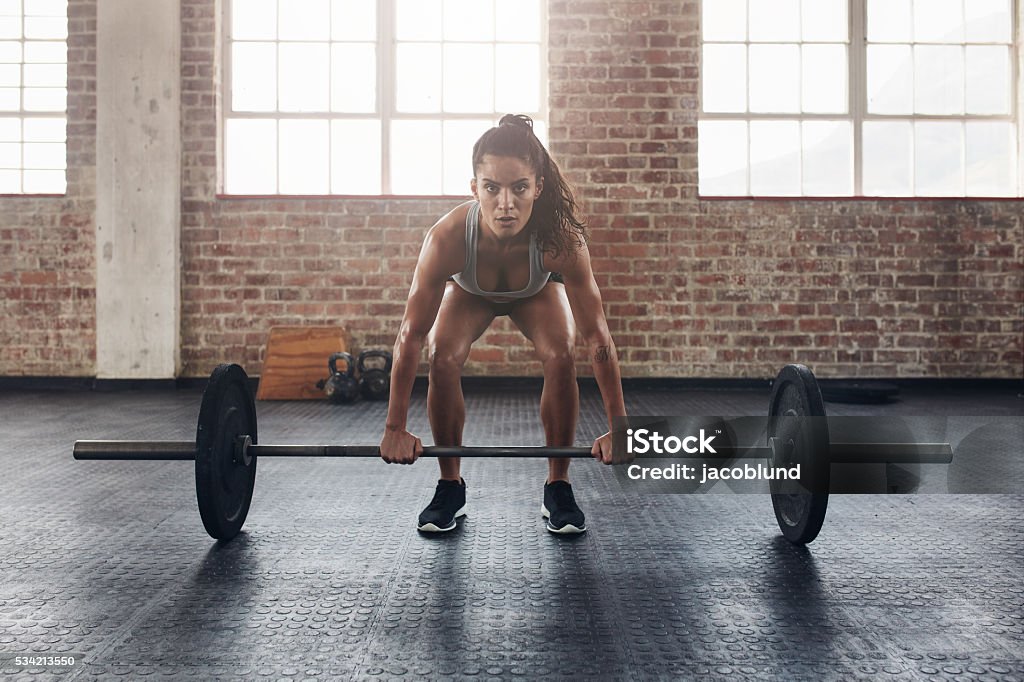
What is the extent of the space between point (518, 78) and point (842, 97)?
225 centimetres

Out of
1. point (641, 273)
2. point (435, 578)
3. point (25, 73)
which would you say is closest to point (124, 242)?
point (25, 73)

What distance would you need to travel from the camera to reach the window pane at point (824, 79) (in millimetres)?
5500

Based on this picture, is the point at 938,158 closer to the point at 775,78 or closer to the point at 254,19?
the point at 775,78

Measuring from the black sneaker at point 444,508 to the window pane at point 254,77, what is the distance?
4.21 metres

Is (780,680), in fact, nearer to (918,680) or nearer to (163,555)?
(918,680)

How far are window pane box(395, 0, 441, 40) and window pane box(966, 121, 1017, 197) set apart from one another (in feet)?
12.4

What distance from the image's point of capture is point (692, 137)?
17.8 ft

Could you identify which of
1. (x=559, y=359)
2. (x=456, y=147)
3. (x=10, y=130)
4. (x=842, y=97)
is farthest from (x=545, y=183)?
(x=10, y=130)

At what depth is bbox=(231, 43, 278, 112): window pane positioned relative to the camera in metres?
5.50

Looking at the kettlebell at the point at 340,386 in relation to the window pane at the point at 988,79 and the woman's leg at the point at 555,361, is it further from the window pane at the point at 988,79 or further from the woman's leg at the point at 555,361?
the window pane at the point at 988,79

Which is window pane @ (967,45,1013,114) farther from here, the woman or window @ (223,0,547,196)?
the woman

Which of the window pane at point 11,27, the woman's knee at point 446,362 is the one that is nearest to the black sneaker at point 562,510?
the woman's knee at point 446,362

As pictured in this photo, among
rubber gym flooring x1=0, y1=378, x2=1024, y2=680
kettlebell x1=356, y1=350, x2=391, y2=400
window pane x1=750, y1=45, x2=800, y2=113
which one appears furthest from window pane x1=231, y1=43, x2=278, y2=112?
rubber gym flooring x1=0, y1=378, x2=1024, y2=680

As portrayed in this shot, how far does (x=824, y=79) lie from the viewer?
5508 mm
